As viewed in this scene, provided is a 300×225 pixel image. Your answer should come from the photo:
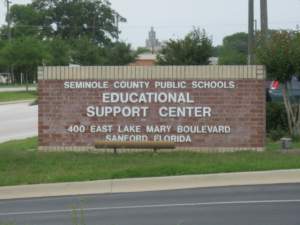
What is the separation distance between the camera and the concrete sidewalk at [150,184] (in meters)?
14.1

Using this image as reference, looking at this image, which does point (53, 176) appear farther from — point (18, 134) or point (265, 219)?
point (18, 134)

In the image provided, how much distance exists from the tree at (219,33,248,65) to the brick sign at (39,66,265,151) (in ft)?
156

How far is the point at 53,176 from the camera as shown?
49.4ft

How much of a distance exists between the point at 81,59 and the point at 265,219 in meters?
65.9

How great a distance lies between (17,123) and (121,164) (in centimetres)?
1901

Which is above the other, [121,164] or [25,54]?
[25,54]

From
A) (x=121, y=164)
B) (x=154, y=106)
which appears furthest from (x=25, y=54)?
(x=121, y=164)

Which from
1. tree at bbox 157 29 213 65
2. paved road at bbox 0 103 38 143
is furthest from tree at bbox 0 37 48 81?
tree at bbox 157 29 213 65

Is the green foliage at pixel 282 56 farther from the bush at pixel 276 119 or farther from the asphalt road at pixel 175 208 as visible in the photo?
the asphalt road at pixel 175 208

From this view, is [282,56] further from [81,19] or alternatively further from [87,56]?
[81,19]

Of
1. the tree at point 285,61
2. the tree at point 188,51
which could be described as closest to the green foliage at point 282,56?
the tree at point 285,61

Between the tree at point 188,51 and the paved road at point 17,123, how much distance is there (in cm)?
708

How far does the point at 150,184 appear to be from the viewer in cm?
1459

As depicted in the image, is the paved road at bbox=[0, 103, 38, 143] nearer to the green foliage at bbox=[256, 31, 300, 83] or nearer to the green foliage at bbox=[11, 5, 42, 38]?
the green foliage at bbox=[256, 31, 300, 83]
